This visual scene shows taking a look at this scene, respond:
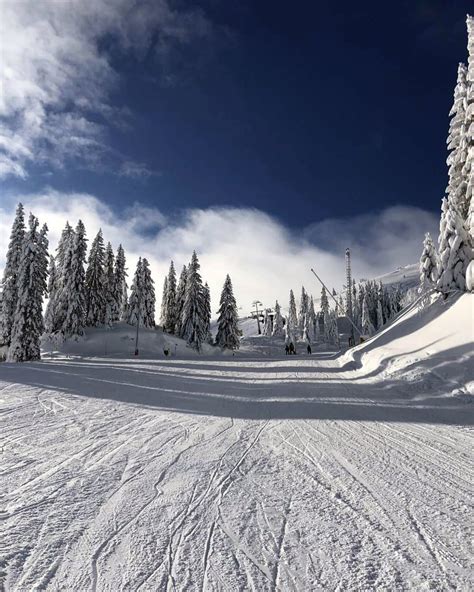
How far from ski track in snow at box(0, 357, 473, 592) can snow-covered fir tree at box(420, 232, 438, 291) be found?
22113 mm

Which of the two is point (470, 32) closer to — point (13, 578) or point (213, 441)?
point (213, 441)

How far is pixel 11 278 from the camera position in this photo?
3650cm

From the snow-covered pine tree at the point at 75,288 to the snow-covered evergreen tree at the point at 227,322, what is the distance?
19.7m

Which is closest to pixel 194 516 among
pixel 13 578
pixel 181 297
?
pixel 13 578

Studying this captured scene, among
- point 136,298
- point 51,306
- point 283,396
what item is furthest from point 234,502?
point 51,306

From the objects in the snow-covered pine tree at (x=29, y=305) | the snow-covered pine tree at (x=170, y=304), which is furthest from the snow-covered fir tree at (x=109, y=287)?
the snow-covered pine tree at (x=29, y=305)

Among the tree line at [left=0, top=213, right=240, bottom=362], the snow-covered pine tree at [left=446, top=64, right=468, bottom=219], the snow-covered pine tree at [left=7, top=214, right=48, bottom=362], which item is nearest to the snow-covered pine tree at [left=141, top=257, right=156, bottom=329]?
the tree line at [left=0, top=213, right=240, bottom=362]

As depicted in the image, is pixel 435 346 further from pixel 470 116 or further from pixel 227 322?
pixel 227 322

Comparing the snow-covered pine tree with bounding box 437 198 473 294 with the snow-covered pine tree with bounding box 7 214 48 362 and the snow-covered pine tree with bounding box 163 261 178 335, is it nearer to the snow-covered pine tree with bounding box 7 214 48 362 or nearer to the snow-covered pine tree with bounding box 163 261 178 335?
the snow-covered pine tree with bounding box 7 214 48 362

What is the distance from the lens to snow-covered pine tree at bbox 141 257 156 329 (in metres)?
56.2

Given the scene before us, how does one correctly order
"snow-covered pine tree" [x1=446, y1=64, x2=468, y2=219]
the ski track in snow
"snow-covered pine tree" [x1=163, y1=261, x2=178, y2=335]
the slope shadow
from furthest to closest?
"snow-covered pine tree" [x1=163, y1=261, x2=178, y2=335]
"snow-covered pine tree" [x1=446, y1=64, x2=468, y2=219]
the slope shadow
the ski track in snow

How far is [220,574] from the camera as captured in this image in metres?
2.45

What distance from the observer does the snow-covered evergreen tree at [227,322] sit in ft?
181

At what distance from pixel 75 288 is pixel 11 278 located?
9531 millimetres
